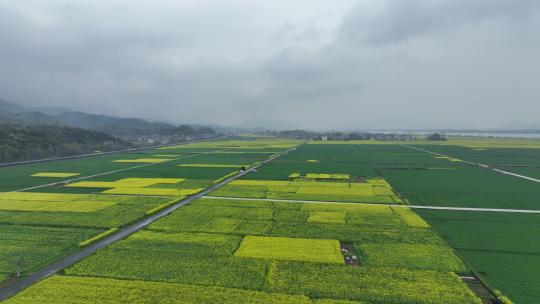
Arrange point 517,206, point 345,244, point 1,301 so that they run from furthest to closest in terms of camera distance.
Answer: point 517,206, point 345,244, point 1,301

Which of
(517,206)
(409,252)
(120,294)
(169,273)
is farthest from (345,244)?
(517,206)

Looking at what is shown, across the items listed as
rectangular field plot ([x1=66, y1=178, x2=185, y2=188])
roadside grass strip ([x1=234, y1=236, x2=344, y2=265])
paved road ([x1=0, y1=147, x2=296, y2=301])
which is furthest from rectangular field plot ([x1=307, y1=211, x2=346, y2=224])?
rectangular field plot ([x1=66, y1=178, x2=185, y2=188])

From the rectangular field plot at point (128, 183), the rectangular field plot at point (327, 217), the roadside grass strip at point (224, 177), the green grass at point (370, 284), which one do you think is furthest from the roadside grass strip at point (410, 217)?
the rectangular field plot at point (128, 183)

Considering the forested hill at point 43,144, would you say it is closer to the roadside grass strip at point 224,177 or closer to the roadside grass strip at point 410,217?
the roadside grass strip at point 224,177

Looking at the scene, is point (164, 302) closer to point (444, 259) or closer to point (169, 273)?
Result: point (169, 273)

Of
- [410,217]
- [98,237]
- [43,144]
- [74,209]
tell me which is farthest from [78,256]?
[43,144]

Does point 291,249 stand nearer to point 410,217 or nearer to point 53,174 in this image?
point 410,217

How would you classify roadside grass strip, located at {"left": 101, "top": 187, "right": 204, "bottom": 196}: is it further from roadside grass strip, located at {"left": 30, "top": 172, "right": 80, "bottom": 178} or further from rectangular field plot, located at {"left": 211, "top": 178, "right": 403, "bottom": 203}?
roadside grass strip, located at {"left": 30, "top": 172, "right": 80, "bottom": 178}
